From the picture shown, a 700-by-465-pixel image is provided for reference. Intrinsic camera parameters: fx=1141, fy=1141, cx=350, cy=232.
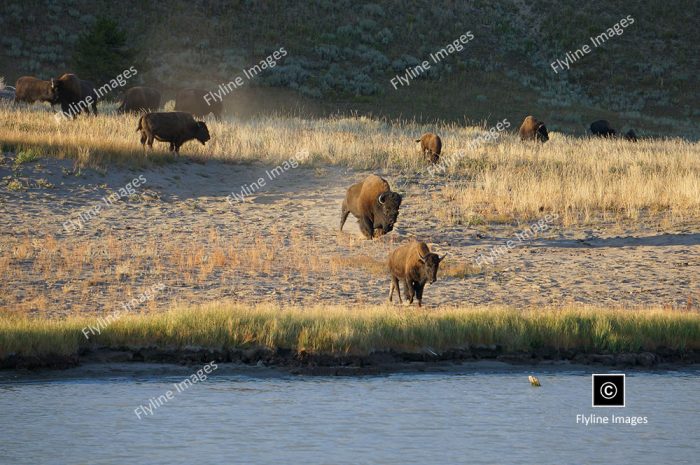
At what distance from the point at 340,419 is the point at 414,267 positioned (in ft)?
12.3

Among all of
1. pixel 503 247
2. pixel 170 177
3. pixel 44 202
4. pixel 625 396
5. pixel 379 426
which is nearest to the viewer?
pixel 379 426

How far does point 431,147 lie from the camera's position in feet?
90.9

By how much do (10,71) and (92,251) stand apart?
37.5 metres

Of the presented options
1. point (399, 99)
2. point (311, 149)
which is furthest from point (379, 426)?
point (399, 99)

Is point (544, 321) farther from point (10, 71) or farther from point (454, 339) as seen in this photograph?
point (10, 71)

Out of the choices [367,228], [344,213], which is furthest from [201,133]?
[367,228]

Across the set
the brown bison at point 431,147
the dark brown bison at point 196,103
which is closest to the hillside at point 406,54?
the dark brown bison at point 196,103

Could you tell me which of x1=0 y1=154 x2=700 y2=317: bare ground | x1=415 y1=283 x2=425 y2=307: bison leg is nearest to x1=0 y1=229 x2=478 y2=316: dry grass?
x1=0 y1=154 x2=700 y2=317: bare ground

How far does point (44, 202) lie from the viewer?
22359 mm

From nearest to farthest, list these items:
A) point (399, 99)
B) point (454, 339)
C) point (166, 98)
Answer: point (454, 339), point (166, 98), point (399, 99)

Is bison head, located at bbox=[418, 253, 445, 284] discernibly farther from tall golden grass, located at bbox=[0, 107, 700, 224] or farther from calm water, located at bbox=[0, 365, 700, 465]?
tall golden grass, located at bbox=[0, 107, 700, 224]

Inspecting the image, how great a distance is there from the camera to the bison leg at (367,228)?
20.7 meters

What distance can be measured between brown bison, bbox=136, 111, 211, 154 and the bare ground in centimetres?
133

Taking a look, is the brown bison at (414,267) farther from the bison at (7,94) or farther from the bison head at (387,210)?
the bison at (7,94)
